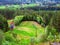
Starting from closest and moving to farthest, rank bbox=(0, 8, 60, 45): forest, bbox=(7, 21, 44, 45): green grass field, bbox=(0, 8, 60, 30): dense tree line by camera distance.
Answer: bbox=(0, 8, 60, 45): forest → bbox=(7, 21, 44, 45): green grass field → bbox=(0, 8, 60, 30): dense tree line

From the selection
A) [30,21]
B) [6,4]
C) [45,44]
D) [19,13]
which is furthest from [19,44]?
[6,4]

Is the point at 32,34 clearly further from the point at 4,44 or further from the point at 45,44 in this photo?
the point at 4,44

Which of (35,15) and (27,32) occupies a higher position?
(27,32)

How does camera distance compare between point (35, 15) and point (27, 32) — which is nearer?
point (27, 32)

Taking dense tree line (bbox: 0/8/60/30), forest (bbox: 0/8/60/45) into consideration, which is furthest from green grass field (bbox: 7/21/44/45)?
dense tree line (bbox: 0/8/60/30)

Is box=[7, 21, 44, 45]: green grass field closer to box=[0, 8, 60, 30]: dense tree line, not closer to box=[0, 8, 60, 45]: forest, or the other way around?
box=[0, 8, 60, 45]: forest

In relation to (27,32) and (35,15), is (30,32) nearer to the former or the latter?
(27,32)

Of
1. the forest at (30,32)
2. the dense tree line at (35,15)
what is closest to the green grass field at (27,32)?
the forest at (30,32)

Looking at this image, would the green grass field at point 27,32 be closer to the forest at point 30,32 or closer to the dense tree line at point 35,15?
the forest at point 30,32

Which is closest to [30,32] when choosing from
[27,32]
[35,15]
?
[27,32]

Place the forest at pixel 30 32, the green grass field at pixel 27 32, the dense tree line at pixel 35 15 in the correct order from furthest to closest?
the dense tree line at pixel 35 15 < the green grass field at pixel 27 32 < the forest at pixel 30 32

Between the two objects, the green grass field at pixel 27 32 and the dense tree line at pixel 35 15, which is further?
the dense tree line at pixel 35 15
